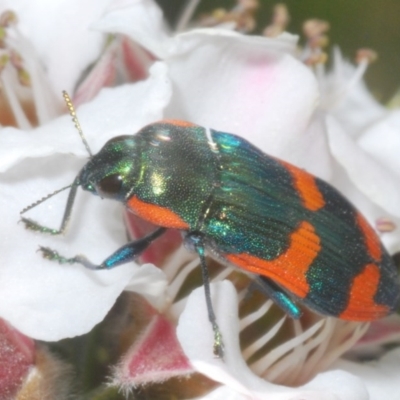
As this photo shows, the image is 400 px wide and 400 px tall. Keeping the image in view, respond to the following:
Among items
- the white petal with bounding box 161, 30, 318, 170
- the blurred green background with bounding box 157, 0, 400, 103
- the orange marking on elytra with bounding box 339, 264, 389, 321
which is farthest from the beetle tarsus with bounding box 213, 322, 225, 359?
the blurred green background with bounding box 157, 0, 400, 103

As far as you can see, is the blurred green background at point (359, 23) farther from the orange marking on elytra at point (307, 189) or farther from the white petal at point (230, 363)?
the white petal at point (230, 363)

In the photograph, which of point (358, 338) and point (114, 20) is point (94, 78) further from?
point (358, 338)

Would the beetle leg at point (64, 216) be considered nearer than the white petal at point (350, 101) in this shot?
Yes

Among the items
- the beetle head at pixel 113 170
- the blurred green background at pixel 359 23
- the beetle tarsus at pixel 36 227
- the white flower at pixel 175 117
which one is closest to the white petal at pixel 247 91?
the white flower at pixel 175 117

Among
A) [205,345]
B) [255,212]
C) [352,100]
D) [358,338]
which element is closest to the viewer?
[205,345]

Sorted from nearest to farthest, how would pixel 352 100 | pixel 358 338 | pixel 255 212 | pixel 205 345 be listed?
pixel 205 345, pixel 255 212, pixel 358 338, pixel 352 100

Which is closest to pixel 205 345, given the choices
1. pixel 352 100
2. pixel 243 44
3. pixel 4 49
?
pixel 243 44

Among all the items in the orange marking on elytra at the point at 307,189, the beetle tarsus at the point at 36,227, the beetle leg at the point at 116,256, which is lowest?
the beetle leg at the point at 116,256
